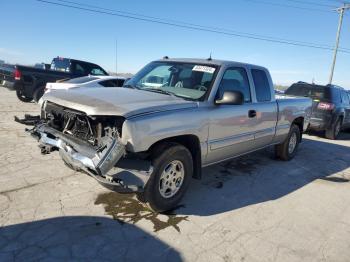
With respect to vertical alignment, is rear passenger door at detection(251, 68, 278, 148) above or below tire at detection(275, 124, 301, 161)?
above

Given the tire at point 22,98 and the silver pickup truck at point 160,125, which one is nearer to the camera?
the silver pickup truck at point 160,125

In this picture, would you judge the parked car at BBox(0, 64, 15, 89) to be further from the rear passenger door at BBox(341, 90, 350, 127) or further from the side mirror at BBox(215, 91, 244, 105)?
the rear passenger door at BBox(341, 90, 350, 127)

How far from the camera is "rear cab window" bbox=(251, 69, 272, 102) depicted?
18.7 ft

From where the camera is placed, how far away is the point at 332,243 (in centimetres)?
385

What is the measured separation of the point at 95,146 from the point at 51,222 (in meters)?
0.99

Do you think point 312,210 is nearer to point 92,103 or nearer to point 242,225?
point 242,225

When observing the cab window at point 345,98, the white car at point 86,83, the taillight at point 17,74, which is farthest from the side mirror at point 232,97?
the taillight at point 17,74

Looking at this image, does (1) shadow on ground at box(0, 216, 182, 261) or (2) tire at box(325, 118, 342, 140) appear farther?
(2) tire at box(325, 118, 342, 140)

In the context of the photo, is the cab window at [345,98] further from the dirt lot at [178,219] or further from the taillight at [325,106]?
the dirt lot at [178,219]

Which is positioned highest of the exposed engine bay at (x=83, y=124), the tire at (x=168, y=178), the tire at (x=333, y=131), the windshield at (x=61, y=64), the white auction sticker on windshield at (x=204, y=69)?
the white auction sticker on windshield at (x=204, y=69)

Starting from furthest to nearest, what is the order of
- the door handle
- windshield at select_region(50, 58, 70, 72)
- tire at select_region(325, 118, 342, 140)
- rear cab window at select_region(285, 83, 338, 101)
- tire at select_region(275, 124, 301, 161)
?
1. windshield at select_region(50, 58, 70, 72)
2. tire at select_region(325, 118, 342, 140)
3. rear cab window at select_region(285, 83, 338, 101)
4. tire at select_region(275, 124, 301, 161)
5. the door handle

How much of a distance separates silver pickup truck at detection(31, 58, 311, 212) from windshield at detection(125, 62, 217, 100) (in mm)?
15

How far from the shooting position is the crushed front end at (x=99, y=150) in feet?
11.3

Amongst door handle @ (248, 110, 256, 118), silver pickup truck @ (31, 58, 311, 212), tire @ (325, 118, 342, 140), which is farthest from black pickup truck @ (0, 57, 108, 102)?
tire @ (325, 118, 342, 140)
